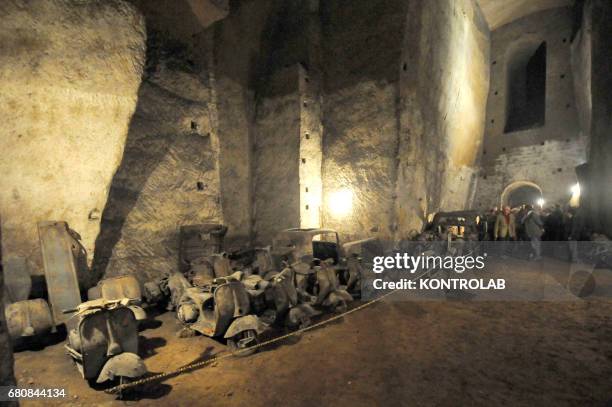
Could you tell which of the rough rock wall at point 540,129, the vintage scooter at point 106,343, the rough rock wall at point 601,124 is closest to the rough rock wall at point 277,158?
the vintage scooter at point 106,343

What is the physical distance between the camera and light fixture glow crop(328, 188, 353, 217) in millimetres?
10156

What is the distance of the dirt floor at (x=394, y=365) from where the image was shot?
126 inches

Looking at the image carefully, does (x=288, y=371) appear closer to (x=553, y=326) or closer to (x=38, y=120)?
(x=553, y=326)

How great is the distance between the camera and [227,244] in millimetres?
9672

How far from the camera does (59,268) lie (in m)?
5.11

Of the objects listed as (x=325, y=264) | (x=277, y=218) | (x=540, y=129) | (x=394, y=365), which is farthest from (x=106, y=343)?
(x=540, y=129)

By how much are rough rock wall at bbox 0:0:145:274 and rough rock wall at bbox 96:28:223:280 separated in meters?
0.63

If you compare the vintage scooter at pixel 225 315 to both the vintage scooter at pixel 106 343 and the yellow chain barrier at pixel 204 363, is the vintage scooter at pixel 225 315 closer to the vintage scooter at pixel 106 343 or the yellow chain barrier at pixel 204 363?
the yellow chain barrier at pixel 204 363

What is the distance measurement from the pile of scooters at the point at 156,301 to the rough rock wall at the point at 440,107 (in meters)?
4.47

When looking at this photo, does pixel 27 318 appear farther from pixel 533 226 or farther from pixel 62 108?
pixel 533 226

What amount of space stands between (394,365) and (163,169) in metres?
6.42

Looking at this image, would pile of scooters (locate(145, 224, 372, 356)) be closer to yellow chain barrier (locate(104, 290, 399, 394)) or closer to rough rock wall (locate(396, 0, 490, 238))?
yellow chain barrier (locate(104, 290, 399, 394))

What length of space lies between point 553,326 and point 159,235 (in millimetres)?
7820

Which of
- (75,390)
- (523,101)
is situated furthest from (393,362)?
(523,101)
